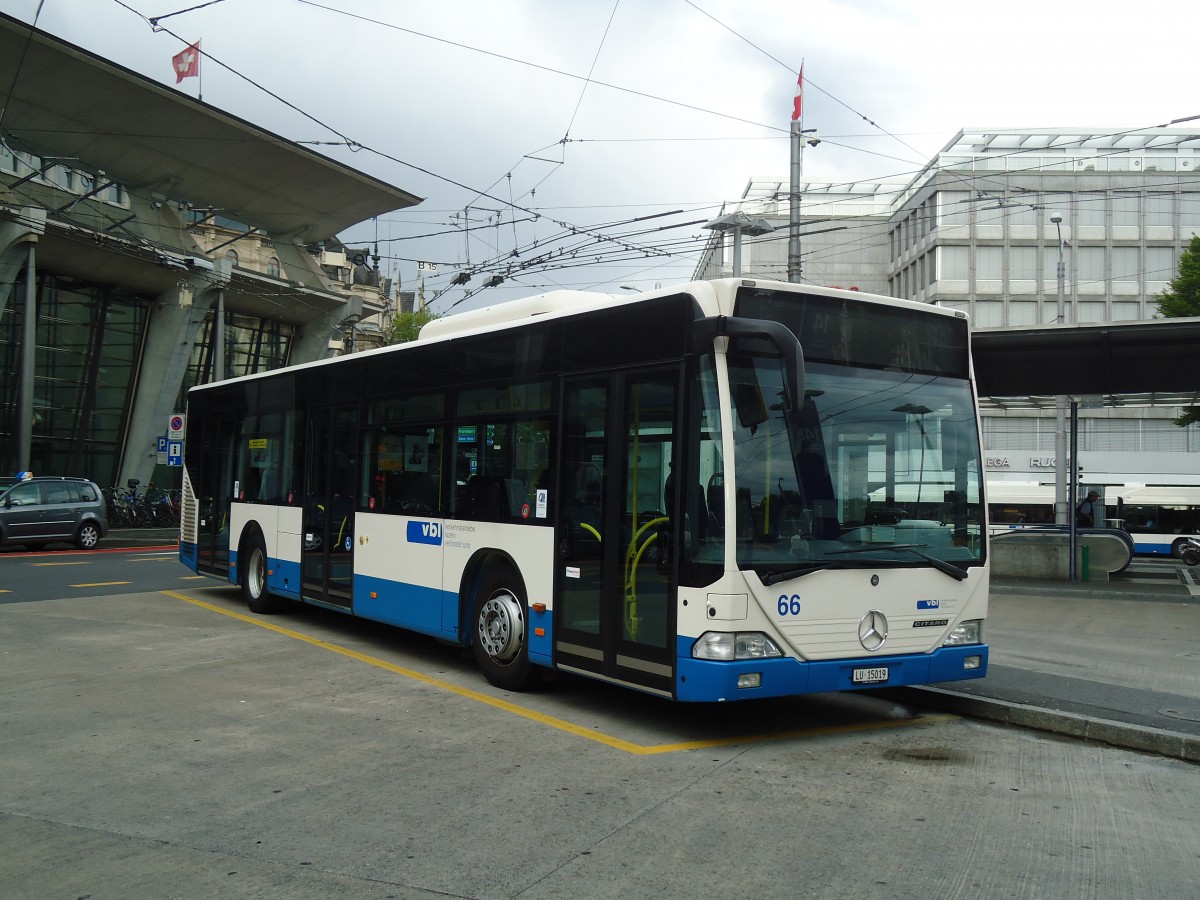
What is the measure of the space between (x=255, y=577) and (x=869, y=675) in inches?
379

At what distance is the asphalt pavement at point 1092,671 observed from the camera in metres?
7.88

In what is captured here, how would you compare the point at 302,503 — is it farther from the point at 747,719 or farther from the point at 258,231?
the point at 258,231

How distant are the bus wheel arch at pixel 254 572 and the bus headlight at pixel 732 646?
28.8ft

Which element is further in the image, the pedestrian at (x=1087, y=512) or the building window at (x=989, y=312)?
the building window at (x=989, y=312)

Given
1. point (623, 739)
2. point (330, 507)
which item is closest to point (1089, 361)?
point (330, 507)

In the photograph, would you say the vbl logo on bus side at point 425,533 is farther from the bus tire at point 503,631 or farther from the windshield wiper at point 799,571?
the windshield wiper at point 799,571

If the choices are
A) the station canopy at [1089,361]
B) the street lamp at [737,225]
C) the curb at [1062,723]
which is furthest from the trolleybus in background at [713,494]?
the street lamp at [737,225]

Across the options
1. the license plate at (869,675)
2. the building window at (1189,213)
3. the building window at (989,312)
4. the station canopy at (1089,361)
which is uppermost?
the building window at (1189,213)

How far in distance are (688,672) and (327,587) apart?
6565 millimetres

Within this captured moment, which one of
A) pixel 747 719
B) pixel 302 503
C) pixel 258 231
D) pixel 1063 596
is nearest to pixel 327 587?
pixel 302 503

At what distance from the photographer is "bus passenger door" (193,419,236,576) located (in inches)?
622

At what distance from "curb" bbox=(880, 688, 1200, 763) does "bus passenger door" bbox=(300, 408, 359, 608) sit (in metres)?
6.15

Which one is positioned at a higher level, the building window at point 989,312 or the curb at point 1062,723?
the building window at point 989,312

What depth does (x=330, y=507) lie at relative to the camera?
1266 centimetres
